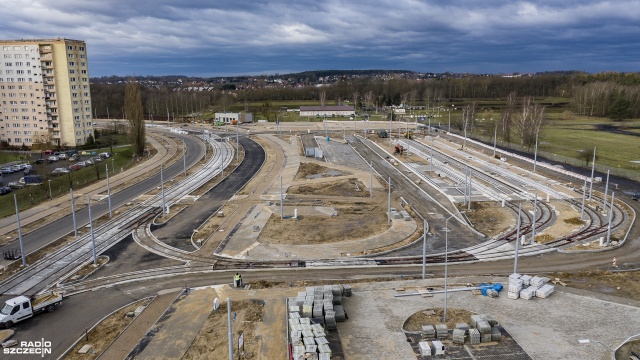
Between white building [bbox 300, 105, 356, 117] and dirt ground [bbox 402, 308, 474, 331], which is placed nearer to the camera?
dirt ground [bbox 402, 308, 474, 331]

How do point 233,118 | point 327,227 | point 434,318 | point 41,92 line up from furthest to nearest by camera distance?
point 233,118 < point 41,92 < point 327,227 < point 434,318

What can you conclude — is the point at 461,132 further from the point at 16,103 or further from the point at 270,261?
the point at 16,103

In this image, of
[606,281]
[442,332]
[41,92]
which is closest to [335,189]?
[606,281]

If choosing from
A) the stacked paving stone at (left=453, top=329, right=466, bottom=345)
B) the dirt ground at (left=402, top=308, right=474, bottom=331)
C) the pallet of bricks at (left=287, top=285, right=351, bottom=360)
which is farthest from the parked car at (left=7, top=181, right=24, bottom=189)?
the stacked paving stone at (left=453, top=329, right=466, bottom=345)

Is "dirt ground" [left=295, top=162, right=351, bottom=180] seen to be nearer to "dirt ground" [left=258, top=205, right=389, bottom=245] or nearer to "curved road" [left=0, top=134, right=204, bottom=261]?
"dirt ground" [left=258, top=205, right=389, bottom=245]

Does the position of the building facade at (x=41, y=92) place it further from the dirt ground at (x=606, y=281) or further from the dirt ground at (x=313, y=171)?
the dirt ground at (x=606, y=281)

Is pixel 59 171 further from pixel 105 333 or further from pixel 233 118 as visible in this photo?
pixel 233 118
